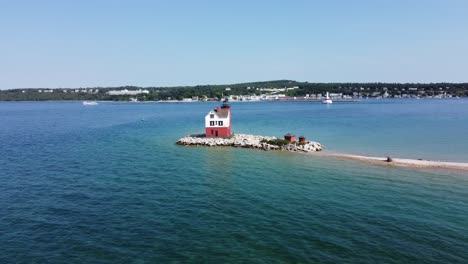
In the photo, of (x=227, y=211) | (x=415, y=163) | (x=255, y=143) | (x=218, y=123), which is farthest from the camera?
(x=218, y=123)

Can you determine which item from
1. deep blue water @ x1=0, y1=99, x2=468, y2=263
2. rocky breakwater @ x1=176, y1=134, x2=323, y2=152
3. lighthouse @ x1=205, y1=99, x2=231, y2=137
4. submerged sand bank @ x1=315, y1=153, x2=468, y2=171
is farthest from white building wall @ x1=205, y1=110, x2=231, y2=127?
submerged sand bank @ x1=315, y1=153, x2=468, y2=171

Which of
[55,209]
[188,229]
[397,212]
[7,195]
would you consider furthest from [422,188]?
[7,195]

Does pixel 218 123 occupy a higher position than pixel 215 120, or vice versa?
pixel 215 120

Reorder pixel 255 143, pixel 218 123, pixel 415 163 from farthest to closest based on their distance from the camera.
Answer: pixel 218 123, pixel 255 143, pixel 415 163

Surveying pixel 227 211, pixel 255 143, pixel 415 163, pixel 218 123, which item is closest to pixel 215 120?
pixel 218 123

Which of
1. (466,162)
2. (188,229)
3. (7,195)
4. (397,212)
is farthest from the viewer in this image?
(466,162)

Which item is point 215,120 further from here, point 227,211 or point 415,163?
point 227,211

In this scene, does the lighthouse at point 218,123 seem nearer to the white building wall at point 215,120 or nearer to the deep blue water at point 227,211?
the white building wall at point 215,120

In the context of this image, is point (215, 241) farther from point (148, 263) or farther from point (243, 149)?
point (243, 149)

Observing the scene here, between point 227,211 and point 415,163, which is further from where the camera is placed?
point 415,163
